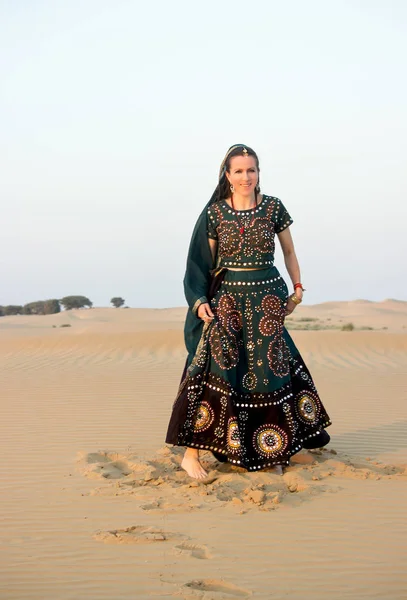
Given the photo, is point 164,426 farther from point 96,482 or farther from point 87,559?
point 87,559

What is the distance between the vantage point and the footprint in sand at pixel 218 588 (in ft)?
11.6

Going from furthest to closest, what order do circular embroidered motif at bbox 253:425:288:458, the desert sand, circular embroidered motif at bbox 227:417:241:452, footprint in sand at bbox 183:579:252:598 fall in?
circular embroidered motif at bbox 253:425:288:458, circular embroidered motif at bbox 227:417:241:452, the desert sand, footprint in sand at bbox 183:579:252:598

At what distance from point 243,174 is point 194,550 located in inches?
106

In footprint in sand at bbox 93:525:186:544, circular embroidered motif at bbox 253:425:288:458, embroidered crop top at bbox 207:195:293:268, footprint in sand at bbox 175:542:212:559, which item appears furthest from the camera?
embroidered crop top at bbox 207:195:293:268

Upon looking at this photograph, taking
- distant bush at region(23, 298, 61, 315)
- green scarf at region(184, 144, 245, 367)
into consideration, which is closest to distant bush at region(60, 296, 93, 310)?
distant bush at region(23, 298, 61, 315)

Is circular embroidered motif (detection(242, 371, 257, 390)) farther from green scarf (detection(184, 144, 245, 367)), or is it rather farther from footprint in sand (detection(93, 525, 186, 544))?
footprint in sand (detection(93, 525, 186, 544))

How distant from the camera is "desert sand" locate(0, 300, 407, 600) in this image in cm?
370

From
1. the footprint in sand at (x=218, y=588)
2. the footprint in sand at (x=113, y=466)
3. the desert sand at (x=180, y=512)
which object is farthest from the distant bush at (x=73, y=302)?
the footprint in sand at (x=218, y=588)

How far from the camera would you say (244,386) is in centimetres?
558

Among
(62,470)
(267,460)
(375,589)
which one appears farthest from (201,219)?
(375,589)

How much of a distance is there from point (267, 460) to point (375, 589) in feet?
6.39

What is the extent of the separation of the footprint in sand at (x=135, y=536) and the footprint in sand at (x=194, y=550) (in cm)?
11

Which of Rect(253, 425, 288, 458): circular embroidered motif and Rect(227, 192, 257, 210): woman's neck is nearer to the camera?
Rect(253, 425, 288, 458): circular embroidered motif

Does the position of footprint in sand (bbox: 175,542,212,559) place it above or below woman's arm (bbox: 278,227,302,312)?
below
